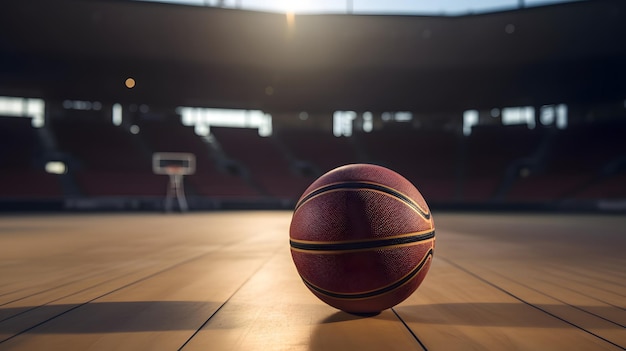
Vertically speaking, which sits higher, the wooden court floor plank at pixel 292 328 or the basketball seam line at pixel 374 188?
the basketball seam line at pixel 374 188

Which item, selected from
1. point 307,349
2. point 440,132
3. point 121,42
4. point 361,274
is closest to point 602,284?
point 361,274

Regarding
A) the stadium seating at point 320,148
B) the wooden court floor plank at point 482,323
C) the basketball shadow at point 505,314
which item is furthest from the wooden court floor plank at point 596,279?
the stadium seating at point 320,148

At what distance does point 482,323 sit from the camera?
279 cm

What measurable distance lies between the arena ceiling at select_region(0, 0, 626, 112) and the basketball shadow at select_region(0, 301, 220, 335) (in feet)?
59.0

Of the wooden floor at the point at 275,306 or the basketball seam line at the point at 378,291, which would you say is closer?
the wooden floor at the point at 275,306

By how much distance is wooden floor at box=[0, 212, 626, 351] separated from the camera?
2.44 meters

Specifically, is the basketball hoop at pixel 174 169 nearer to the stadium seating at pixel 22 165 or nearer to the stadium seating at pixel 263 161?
the stadium seating at pixel 263 161

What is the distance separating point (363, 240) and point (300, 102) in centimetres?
2591

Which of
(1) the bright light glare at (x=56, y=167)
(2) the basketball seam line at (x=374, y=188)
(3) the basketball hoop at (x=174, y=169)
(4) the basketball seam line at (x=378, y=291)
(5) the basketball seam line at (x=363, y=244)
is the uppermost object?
(1) the bright light glare at (x=56, y=167)

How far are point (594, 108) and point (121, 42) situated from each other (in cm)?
2647

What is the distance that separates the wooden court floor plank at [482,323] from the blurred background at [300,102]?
18057 millimetres

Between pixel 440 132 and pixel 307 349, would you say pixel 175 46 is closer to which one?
pixel 440 132

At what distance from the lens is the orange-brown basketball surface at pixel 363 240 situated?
254 centimetres

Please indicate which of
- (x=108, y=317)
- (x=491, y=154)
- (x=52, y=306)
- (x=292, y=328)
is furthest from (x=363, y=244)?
(x=491, y=154)
